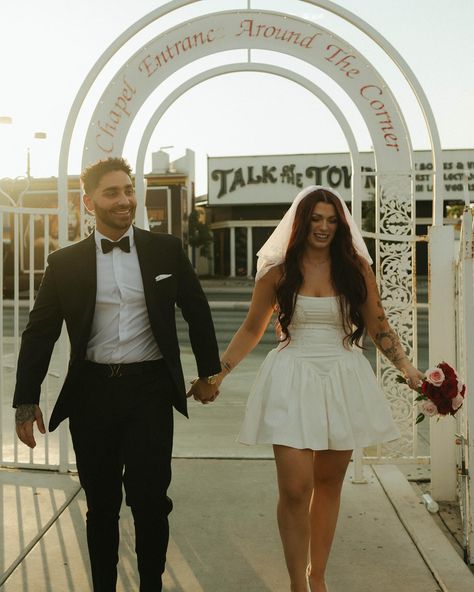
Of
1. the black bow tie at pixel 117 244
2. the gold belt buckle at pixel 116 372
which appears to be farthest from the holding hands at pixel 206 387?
the black bow tie at pixel 117 244

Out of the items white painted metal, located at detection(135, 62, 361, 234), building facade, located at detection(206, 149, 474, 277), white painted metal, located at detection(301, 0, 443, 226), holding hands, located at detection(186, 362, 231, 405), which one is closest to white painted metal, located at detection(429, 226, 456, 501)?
white painted metal, located at detection(301, 0, 443, 226)

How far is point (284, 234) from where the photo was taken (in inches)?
147

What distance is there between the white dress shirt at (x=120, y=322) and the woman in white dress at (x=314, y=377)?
0.49m

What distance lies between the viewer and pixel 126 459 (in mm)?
3311

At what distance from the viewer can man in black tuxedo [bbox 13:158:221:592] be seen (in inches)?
129

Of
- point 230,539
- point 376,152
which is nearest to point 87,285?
point 230,539

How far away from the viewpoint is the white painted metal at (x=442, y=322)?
16.8 feet

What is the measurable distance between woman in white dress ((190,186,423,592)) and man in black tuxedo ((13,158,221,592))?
16.5 inches

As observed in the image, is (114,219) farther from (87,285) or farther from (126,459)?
(126,459)

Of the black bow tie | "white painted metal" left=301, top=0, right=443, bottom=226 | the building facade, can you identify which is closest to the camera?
the black bow tie

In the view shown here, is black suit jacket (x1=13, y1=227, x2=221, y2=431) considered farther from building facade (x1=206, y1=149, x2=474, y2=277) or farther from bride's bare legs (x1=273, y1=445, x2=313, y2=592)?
building facade (x1=206, y1=149, x2=474, y2=277)

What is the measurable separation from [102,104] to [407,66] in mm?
2213

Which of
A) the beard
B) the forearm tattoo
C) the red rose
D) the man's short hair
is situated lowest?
the forearm tattoo

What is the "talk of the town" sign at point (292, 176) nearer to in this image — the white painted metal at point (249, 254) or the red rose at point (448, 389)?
the white painted metal at point (249, 254)
